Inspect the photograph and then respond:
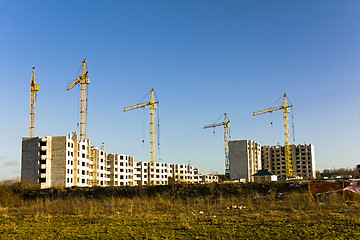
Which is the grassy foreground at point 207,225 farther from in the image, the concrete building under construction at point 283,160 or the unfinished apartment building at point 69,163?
the concrete building under construction at point 283,160

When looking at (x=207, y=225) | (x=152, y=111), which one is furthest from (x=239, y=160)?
(x=207, y=225)

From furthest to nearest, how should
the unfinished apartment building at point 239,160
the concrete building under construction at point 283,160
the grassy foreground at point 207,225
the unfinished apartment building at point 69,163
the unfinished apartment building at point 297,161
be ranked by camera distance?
the unfinished apartment building at point 297,161 → the concrete building under construction at point 283,160 → the unfinished apartment building at point 239,160 → the unfinished apartment building at point 69,163 → the grassy foreground at point 207,225

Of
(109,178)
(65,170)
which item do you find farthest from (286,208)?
(109,178)

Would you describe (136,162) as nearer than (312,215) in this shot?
No

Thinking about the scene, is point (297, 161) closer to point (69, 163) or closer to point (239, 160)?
point (239, 160)

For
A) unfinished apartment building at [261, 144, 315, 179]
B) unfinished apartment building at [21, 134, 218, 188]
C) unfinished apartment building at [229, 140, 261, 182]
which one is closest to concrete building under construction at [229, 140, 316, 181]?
unfinished apartment building at [261, 144, 315, 179]

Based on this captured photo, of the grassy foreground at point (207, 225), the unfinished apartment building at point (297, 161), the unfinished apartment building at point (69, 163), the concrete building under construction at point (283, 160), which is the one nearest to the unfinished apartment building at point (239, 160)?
the concrete building under construction at point (283, 160)

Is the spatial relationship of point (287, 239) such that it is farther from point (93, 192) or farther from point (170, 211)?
point (93, 192)

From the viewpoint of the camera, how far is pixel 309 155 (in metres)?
193

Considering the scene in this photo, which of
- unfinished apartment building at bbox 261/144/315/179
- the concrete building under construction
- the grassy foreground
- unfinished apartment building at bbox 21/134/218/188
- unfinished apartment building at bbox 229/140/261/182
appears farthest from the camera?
unfinished apartment building at bbox 261/144/315/179

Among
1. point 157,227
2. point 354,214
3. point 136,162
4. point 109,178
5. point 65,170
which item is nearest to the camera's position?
point 157,227

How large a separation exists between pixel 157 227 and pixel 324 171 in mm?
196754

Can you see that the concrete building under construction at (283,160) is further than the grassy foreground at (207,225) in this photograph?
Yes

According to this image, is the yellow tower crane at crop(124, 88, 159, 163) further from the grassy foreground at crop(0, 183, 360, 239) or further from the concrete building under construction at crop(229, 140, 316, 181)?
the grassy foreground at crop(0, 183, 360, 239)
